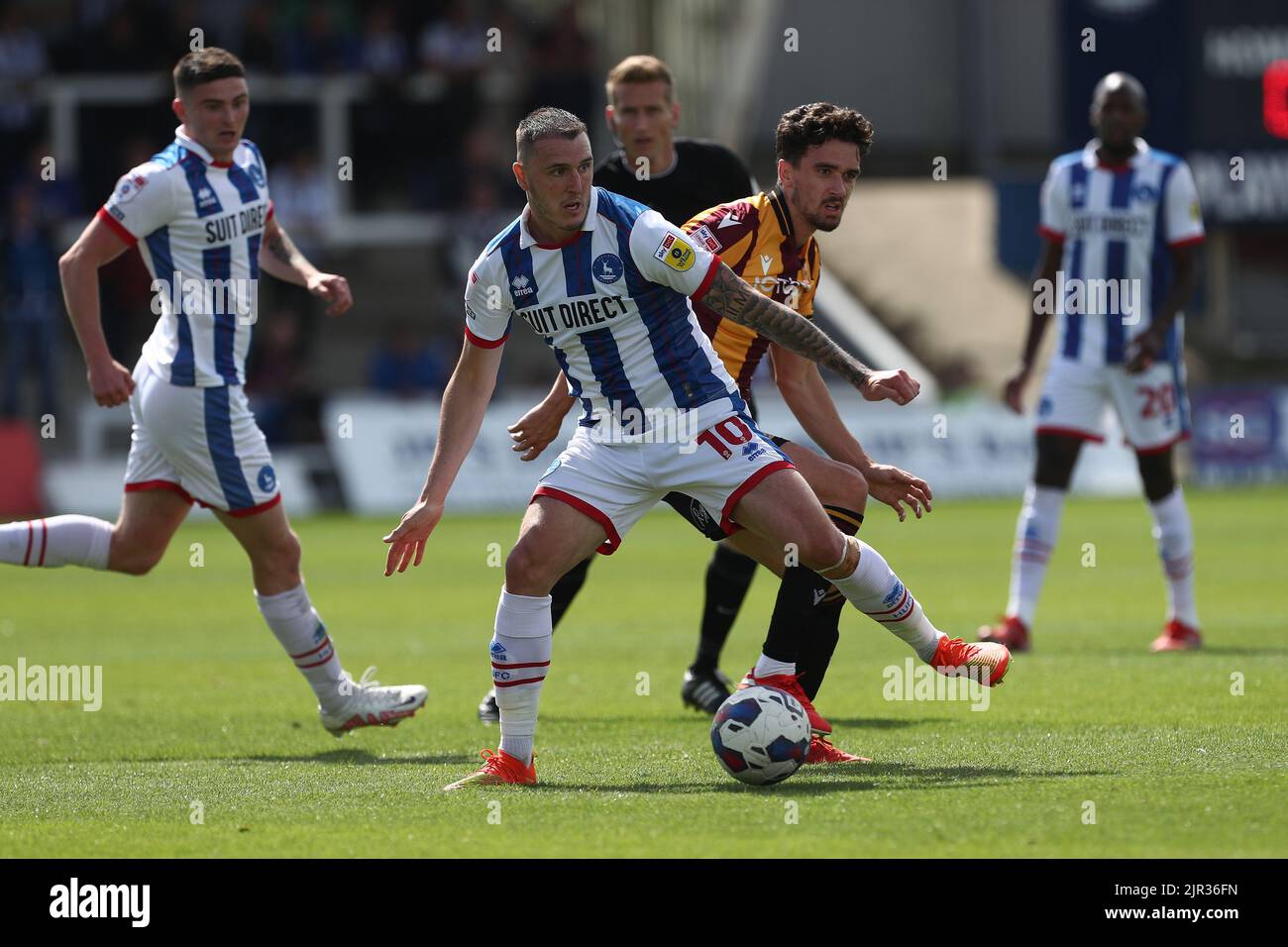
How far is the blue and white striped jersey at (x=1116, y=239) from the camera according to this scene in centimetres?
1005

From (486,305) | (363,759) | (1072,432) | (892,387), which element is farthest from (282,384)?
(892,387)

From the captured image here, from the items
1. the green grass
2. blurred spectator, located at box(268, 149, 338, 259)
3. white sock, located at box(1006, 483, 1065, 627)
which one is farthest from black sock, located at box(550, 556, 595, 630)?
blurred spectator, located at box(268, 149, 338, 259)

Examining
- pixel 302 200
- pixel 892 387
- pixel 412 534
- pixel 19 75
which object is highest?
pixel 19 75

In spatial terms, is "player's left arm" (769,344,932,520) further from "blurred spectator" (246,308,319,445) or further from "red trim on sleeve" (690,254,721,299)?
"blurred spectator" (246,308,319,445)

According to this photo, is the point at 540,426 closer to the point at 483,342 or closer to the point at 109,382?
the point at 483,342

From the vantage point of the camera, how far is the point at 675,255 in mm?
6078

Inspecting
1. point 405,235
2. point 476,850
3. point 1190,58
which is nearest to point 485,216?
point 405,235

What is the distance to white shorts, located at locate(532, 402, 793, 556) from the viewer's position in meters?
6.19

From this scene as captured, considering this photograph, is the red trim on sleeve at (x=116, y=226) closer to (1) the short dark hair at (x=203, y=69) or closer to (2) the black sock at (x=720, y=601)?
(1) the short dark hair at (x=203, y=69)

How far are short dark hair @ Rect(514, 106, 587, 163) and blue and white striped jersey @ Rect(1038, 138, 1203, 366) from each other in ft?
15.1

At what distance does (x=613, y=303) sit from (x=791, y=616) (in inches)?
50.5
